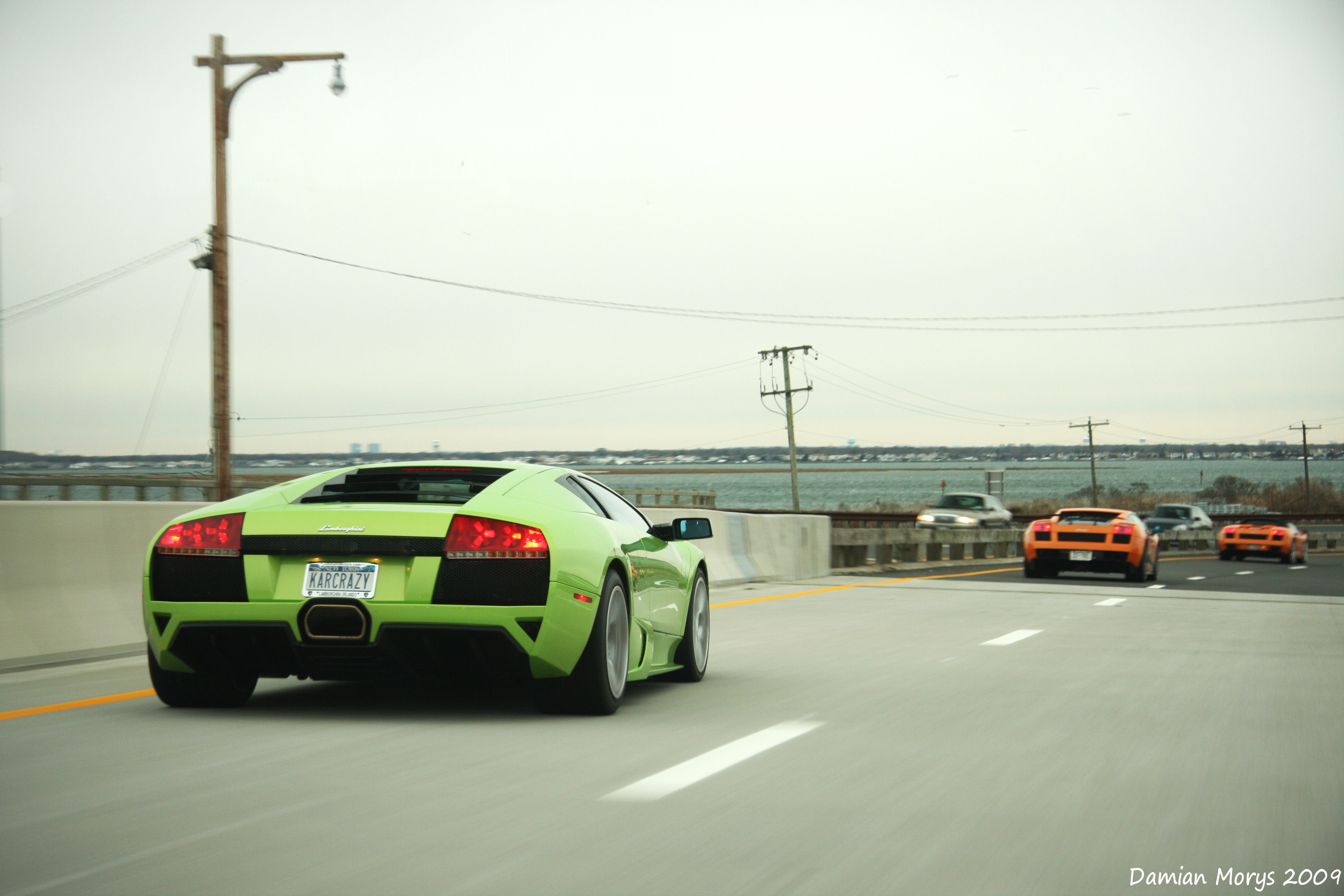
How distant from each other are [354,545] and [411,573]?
280 mm

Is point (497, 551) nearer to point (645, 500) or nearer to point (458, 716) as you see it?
point (458, 716)

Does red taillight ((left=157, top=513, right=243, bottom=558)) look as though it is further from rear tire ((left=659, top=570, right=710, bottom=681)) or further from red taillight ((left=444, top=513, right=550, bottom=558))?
rear tire ((left=659, top=570, right=710, bottom=681))

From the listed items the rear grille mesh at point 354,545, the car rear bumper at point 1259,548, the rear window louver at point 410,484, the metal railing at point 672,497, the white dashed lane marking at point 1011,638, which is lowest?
the car rear bumper at point 1259,548

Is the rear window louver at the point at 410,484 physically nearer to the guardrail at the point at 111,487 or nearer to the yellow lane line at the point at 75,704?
the yellow lane line at the point at 75,704

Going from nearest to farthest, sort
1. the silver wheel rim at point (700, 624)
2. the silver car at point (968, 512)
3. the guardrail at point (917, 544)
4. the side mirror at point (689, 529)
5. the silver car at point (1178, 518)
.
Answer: the side mirror at point (689, 529) → the silver wheel rim at point (700, 624) → the guardrail at point (917, 544) → the silver car at point (968, 512) → the silver car at point (1178, 518)

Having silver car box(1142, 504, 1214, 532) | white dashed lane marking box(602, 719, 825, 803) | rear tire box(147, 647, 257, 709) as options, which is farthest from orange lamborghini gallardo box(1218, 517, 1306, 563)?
rear tire box(147, 647, 257, 709)

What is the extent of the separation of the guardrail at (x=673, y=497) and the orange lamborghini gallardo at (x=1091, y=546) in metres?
34.9

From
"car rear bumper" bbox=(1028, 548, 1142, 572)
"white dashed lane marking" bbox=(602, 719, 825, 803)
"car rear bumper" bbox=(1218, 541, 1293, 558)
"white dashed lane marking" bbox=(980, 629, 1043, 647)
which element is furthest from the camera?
"car rear bumper" bbox=(1218, 541, 1293, 558)

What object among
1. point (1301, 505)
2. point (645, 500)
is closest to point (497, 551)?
point (645, 500)

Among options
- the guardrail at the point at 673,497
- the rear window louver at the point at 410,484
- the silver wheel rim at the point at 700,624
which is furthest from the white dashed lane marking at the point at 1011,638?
the guardrail at the point at 673,497

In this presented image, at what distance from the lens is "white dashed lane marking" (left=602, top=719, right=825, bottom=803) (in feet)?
17.2

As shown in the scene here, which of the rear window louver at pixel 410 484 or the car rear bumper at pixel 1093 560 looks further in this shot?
the car rear bumper at pixel 1093 560

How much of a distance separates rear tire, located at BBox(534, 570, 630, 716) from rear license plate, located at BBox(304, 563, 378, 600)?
94 cm

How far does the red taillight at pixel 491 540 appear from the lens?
21.4 feet
